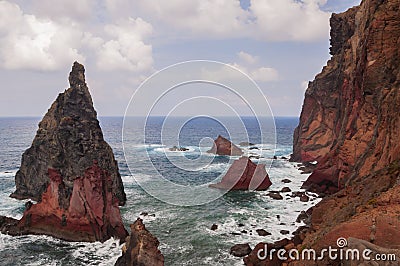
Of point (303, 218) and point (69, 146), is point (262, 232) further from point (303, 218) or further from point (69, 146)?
point (69, 146)

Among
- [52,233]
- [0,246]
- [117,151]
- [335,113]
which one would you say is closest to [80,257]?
[52,233]

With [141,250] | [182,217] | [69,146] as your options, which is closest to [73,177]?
[69,146]

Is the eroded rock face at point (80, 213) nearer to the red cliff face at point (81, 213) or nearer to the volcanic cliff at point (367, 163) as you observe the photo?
the red cliff face at point (81, 213)

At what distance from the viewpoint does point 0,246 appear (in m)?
37.3

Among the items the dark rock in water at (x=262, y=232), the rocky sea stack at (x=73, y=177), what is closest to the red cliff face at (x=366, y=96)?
the dark rock in water at (x=262, y=232)

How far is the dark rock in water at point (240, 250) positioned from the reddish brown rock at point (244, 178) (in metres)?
26.3

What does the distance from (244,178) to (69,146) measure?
1315 inches

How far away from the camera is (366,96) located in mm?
39188

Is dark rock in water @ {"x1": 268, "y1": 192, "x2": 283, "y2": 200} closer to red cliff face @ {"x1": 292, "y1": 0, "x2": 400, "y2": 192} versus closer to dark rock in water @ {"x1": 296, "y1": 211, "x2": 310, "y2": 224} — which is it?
red cliff face @ {"x1": 292, "y1": 0, "x2": 400, "y2": 192}

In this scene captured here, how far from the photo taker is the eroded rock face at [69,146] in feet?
144

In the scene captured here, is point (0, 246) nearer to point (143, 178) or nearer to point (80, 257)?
point (80, 257)

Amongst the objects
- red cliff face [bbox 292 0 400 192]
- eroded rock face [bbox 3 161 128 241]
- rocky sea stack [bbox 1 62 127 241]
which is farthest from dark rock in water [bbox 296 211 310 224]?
rocky sea stack [bbox 1 62 127 241]

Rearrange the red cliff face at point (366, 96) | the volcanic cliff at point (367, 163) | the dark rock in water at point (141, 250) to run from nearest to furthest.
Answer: the volcanic cliff at point (367, 163) → the dark rock in water at point (141, 250) → the red cliff face at point (366, 96)

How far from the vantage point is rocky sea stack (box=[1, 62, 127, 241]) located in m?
39.9
